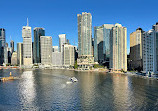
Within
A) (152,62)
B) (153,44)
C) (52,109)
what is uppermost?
(153,44)

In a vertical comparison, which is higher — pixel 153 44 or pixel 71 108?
pixel 153 44

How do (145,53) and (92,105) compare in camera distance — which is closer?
(92,105)

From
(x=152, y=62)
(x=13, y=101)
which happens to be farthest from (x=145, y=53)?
(x=13, y=101)

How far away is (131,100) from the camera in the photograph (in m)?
77.1

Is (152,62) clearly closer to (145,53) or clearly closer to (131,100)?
(145,53)

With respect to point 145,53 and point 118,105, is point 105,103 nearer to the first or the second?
point 118,105

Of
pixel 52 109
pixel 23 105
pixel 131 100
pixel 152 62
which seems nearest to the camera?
pixel 52 109

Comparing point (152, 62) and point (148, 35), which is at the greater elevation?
point (148, 35)

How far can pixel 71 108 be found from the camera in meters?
66.9

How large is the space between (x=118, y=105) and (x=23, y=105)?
4241cm

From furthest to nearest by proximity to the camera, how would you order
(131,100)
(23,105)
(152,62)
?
(152,62), (131,100), (23,105)

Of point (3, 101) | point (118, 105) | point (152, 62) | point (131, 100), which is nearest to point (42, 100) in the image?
point (3, 101)

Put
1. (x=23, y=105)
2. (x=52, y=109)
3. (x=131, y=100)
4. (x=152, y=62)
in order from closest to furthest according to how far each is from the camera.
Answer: (x=52, y=109) < (x=23, y=105) < (x=131, y=100) < (x=152, y=62)

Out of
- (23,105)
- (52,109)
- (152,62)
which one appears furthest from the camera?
(152,62)
